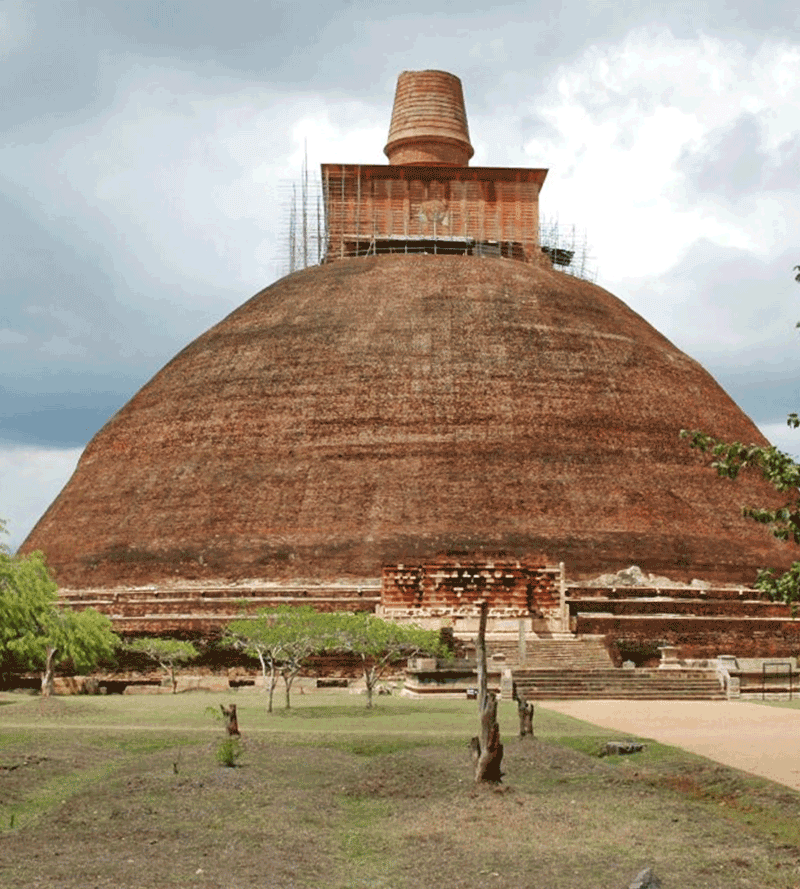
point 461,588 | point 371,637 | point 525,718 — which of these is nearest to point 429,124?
point 461,588

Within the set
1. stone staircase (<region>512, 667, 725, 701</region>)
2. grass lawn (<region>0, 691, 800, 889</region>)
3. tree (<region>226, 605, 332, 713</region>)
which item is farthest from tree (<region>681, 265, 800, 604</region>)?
stone staircase (<region>512, 667, 725, 701</region>)

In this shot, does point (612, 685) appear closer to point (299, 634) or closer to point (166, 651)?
point (299, 634)

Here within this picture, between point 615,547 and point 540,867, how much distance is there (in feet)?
95.4

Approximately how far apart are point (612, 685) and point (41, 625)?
13100mm

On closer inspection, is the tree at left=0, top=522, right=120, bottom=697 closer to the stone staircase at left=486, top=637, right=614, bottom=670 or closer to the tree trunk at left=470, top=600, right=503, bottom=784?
the stone staircase at left=486, top=637, right=614, bottom=670

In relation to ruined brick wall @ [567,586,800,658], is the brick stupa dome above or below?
above

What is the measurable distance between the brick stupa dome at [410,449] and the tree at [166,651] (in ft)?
12.1

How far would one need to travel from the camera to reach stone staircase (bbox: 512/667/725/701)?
28.6 metres

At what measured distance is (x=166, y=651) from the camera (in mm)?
34312

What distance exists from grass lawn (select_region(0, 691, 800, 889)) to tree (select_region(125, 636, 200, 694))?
14.0 metres

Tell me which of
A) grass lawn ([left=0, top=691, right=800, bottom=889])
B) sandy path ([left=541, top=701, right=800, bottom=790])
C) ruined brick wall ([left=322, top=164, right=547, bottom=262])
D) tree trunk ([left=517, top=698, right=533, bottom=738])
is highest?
ruined brick wall ([left=322, top=164, right=547, bottom=262])

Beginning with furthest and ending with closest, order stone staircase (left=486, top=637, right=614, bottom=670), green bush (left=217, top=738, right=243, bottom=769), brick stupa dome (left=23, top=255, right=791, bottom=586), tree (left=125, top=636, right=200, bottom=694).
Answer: brick stupa dome (left=23, top=255, right=791, bottom=586)
tree (left=125, top=636, right=200, bottom=694)
stone staircase (left=486, top=637, right=614, bottom=670)
green bush (left=217, top=738, right=243, bottom=769)

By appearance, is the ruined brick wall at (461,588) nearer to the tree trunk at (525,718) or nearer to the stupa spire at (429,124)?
the tree trunk at (525,718)

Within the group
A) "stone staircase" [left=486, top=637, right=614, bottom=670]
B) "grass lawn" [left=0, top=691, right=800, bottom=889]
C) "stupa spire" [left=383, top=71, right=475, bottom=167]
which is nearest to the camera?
"grass lawn" [left=0, top=691, right=800, bottom=889]
